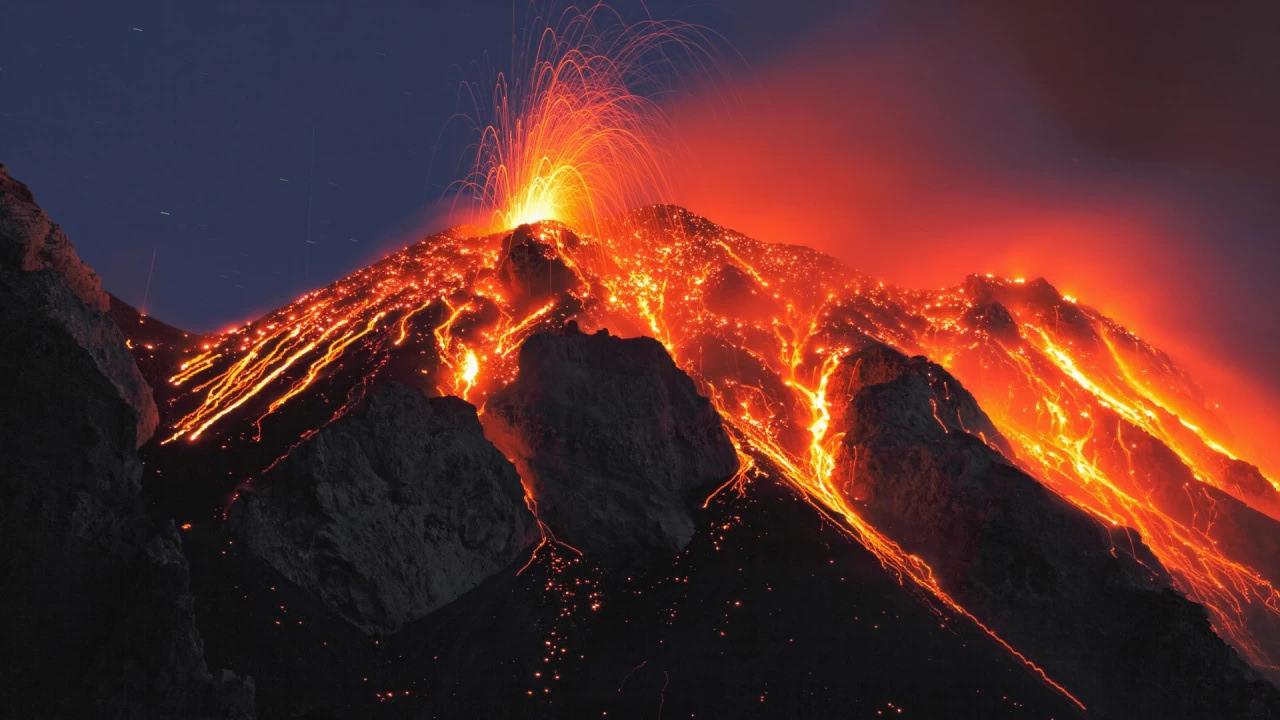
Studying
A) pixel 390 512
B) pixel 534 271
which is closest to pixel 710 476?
pixel 390 512

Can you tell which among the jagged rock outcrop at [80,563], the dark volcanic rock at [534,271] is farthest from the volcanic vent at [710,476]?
the jagged rock outcrop at [80,563]

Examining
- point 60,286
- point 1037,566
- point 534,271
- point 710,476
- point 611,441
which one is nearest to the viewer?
point 60,286

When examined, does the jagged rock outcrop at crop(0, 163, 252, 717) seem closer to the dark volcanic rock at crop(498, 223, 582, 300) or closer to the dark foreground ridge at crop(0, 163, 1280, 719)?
the dark foreground ridge at crop(0, 163, 1280, 719)

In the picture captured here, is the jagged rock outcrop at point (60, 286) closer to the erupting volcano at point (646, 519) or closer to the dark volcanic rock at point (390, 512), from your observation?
the erupting volcano at point (646, 519)

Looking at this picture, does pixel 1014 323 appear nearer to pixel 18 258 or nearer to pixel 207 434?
pixel 207 434

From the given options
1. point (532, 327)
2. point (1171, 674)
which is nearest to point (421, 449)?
point (532, 327)

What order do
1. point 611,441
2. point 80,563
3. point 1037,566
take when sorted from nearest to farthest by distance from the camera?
1. point 80,563
2. point 1037,566
3. point 611,441

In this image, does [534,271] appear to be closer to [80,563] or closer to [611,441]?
[611,441]
